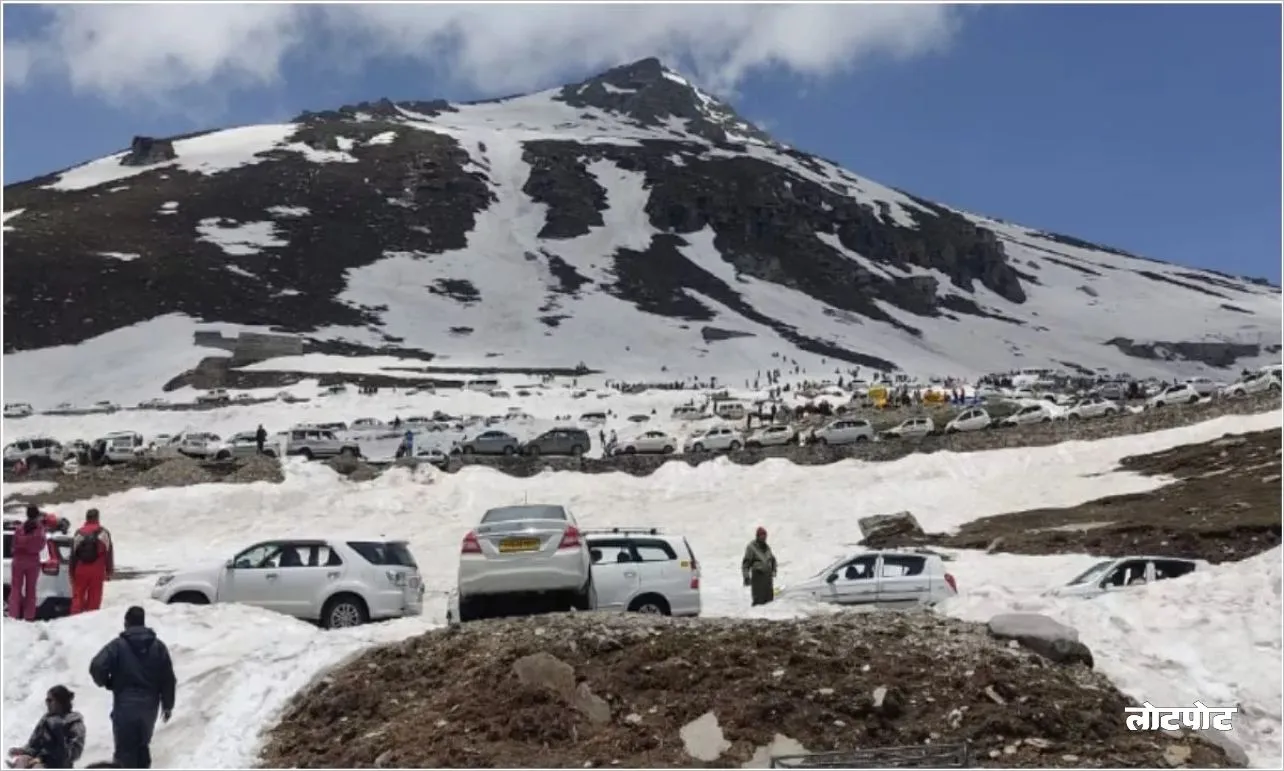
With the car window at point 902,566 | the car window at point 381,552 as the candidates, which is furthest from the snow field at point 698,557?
the car window at point 902,566

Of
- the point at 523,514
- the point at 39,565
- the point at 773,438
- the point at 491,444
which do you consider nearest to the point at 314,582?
the point at 39,565

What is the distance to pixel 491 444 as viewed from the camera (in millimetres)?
54688

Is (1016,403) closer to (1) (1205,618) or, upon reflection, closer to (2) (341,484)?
(2) (341,484)

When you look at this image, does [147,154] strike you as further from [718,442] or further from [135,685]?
[135,685]

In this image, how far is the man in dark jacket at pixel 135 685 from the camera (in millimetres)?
10156

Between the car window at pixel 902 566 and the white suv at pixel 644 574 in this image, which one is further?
the car window at pixel 902 566

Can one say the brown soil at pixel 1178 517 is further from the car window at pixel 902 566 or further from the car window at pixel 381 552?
the car window at pixel 381 552

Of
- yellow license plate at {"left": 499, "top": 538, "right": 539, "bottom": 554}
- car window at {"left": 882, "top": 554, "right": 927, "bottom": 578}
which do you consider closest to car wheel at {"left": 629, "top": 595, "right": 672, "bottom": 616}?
yellow license plate at {"left": 499, "top": 538, "right": 539, "bottom": 554}

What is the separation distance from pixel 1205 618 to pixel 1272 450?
2423 centimetres

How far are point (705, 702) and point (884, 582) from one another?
9180 mm

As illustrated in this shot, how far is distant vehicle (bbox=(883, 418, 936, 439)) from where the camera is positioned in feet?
169

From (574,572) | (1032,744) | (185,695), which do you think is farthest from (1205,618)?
(185,695)

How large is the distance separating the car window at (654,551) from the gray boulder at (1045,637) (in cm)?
Answer: 602

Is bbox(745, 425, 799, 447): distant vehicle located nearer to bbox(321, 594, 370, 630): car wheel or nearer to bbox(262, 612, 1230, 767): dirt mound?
bbox(321, 594, 370, 630): car wheel
